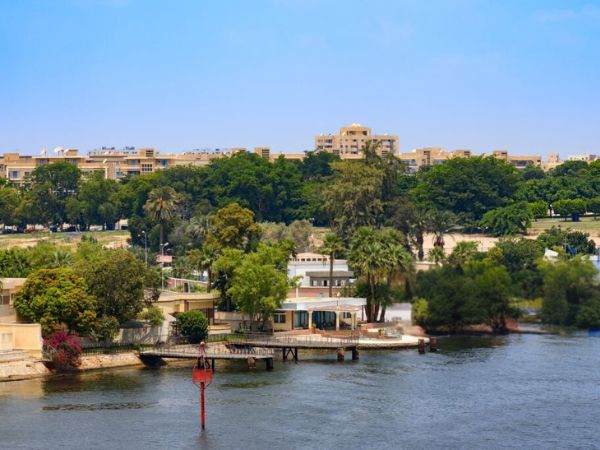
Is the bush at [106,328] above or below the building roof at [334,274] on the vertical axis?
below

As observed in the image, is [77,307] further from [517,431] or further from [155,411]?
[517,431]

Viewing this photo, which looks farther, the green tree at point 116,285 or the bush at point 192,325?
the bush at point 192,325

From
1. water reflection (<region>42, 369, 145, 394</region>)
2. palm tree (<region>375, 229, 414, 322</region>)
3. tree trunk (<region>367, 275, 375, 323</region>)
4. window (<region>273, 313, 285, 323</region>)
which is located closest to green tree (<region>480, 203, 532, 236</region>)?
palm tree (<region>375, 229, 414, 322</region>)

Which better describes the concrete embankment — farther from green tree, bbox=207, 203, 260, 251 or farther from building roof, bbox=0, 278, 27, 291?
green tree, bbox=207, 203, 260, 251

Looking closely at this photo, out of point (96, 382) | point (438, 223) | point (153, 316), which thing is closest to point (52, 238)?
point (438, 223)

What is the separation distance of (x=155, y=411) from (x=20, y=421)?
25.0 ft

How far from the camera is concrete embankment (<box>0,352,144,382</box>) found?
88.0m

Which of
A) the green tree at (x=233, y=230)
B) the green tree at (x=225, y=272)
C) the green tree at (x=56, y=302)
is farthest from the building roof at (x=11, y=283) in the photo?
the green tree at (x=233, y=230)

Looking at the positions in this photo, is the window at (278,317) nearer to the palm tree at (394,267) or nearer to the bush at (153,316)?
the palm tree at (394,267)

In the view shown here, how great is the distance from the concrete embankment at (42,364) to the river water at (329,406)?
50.8 inches

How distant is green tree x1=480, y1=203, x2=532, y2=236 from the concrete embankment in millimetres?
93255

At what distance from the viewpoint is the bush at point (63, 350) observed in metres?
90.9

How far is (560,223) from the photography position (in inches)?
7721

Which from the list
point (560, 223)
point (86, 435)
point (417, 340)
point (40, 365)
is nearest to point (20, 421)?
point (86, 435)
